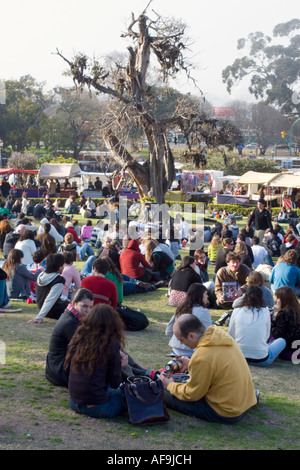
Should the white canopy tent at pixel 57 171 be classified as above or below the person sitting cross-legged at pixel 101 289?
above

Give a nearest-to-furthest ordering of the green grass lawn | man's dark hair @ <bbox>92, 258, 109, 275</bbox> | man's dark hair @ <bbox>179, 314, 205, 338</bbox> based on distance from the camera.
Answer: the green grass lawn → man's dark hair @ <bbox>179, 314, 205, 338</bbox> → man's dark hair @ <bbox>92, 258, 109, 275</bbox>

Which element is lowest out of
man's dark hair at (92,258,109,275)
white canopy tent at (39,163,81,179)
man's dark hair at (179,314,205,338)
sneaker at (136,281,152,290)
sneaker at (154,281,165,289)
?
sneaker at (154,281,165,289)

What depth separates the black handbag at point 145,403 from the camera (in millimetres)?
5219

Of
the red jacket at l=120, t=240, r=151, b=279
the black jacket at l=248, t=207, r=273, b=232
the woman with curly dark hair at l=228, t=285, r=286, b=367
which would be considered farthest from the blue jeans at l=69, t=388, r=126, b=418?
the black jacket at l=248, t=207, r=273, b=232

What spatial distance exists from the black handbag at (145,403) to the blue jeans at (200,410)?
0.75 feet

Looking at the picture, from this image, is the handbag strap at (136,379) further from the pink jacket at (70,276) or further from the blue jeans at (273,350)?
the pink jacket at (70,276)

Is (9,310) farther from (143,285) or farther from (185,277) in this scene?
(143,285)

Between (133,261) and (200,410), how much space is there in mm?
6561

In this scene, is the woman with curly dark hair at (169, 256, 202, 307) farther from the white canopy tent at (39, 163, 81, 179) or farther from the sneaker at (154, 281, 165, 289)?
the white canopy tent at (39, 163, 81, 179)

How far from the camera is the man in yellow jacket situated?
5.13 m

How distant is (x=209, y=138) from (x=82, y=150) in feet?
146


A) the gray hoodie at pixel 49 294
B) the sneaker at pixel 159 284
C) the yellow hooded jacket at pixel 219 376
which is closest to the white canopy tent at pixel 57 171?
the sneaker at pixel 159 284

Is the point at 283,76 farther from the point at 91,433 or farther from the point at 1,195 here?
the point at 91,433

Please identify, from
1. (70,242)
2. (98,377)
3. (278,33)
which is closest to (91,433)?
(98,377)
